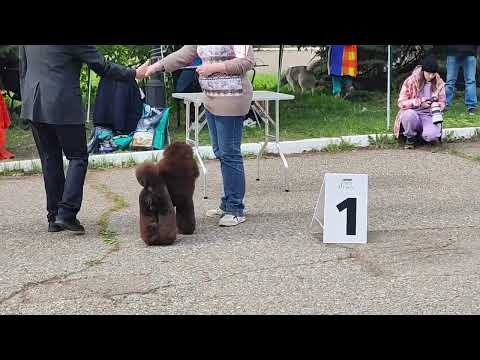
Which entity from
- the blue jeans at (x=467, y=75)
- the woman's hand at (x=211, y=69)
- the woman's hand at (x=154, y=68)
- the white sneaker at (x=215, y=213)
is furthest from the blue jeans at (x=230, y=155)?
the blue jeans at (x=467, y=75)

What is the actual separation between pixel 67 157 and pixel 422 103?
4789mm

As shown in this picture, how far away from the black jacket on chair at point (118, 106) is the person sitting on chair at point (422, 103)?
10.0ft

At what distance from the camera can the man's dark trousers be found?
5680 millimetres

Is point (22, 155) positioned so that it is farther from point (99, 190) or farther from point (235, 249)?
point (235, 249)

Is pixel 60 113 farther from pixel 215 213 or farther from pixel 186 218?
pixel 215 213

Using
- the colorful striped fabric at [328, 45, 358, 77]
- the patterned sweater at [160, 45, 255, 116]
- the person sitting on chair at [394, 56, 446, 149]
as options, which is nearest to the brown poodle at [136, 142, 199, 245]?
the patterned sweater at [160, 45, 255, 116]

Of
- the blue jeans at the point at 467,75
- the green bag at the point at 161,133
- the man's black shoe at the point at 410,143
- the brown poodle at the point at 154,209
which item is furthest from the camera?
the blue jeans at the point at 467,75

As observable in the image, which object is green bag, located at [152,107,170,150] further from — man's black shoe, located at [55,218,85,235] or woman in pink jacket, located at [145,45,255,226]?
man's black shoe, located at [55,218,85,235]

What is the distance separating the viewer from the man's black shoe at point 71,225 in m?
5.82

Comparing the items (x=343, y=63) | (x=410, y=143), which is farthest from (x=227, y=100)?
(x=343, y=63)

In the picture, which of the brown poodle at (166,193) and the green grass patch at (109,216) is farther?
the green grass patch at (109,216)

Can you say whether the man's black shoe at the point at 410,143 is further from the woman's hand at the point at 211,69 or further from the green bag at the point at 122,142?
the woman's hand at the point at 211,69

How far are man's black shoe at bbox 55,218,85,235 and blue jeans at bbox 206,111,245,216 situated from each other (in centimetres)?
111

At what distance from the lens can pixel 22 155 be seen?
9172 millimetres
